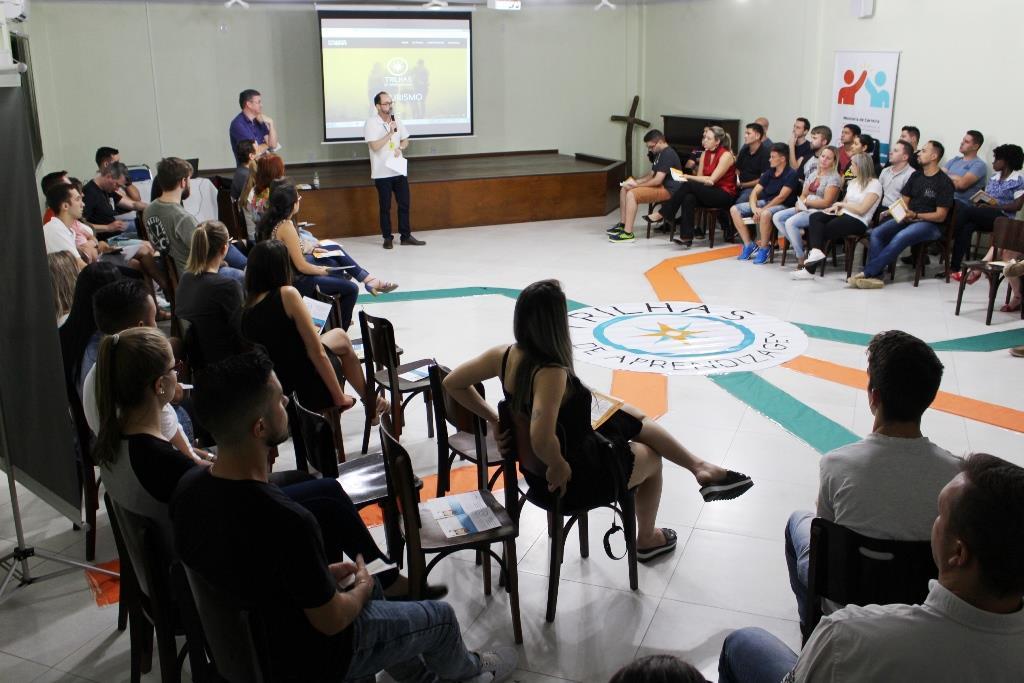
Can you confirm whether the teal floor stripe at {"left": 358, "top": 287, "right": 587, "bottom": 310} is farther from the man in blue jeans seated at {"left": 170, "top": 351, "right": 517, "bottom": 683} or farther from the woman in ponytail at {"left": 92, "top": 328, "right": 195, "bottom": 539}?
the man in blue jeans seated at {"left": 170, "top": 351, "right": 517, "bottom": 683}

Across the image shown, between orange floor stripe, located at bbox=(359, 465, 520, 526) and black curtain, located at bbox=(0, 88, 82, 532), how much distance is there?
3.93ft

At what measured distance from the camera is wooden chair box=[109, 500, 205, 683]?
264 centimetres

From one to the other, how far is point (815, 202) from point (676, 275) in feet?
4.80

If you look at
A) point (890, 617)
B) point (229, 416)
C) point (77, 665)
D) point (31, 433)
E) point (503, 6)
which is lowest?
point (77, 665)

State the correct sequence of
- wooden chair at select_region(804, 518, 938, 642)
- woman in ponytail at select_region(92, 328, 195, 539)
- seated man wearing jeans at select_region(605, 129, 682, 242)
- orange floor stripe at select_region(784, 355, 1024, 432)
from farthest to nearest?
1. seated man wearing jeans at select_region(605, 129, 682, 242)
2. orange floor stripe at select_region(784, 355, 1024, 432)
3. woman in ponytail at select_region(92, 328, 195, 539)
4. wooden chair at select_region(804, 518, 938, 642)

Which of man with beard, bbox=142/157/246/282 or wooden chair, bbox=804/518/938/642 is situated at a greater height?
man with beard, bbox=142/157/246/282

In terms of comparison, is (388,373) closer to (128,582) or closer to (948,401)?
(128,582)

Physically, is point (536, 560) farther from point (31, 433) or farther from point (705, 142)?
point (705, 142)

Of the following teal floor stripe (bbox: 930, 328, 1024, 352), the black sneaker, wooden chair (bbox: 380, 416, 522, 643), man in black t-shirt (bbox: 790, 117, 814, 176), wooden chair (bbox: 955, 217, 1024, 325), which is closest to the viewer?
wooden chair (bbox: 380, 416, 522, 643)

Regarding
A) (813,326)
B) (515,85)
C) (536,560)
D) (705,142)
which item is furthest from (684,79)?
(536,560)

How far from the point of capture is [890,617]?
5.84 ft

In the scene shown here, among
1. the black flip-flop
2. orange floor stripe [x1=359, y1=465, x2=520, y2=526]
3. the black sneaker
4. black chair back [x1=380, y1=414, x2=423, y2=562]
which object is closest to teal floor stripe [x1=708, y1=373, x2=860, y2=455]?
the black sneaker

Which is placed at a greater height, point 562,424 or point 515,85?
point 515,85

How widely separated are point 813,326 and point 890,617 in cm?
552
